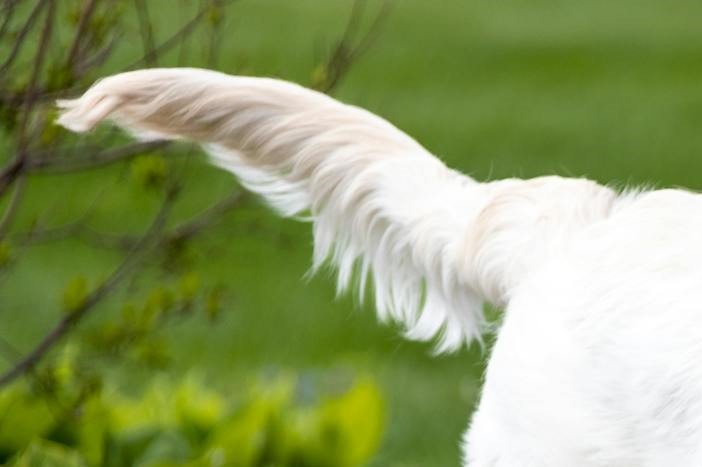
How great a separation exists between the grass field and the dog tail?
0.58m

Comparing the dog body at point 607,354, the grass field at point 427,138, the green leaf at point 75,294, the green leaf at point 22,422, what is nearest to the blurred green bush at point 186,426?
the green leaf at point 22,422

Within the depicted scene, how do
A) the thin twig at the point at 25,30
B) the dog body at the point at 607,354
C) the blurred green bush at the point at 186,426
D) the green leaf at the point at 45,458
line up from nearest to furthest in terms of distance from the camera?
the dog body at the point at 607,354, the thin twig at the point at 25,30, the green leaf at the point at 45,458, the blurred green bush at the point at 186,426

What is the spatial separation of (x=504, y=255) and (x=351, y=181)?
1.31 feet

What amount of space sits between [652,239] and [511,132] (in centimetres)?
719

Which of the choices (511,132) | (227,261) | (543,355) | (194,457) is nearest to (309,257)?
(227,261)

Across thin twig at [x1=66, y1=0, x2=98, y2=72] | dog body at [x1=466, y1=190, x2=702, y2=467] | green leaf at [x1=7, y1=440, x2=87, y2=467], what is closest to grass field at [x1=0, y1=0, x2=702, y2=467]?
thin twig at [x1=66, y1=0, x2=98, y2=72]

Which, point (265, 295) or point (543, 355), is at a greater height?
point (543, 355)

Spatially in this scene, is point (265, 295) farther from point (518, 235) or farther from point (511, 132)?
point (518, 235)

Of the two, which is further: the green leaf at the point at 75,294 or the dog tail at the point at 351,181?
the green leaf at the point at 75,294

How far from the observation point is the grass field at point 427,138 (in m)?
6.87

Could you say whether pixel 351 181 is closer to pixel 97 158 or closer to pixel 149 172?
pixel 149 172

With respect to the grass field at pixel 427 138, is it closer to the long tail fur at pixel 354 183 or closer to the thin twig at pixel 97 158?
the thin twig at pixel 97 158

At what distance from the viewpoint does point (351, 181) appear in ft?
12.1

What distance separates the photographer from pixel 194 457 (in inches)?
180
